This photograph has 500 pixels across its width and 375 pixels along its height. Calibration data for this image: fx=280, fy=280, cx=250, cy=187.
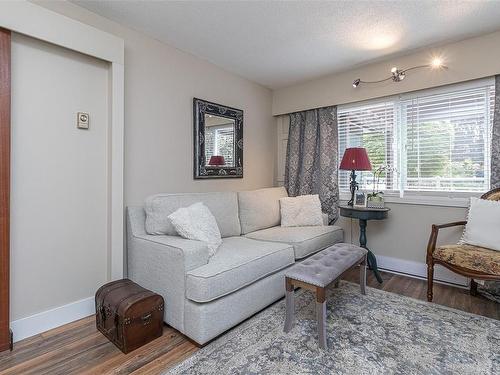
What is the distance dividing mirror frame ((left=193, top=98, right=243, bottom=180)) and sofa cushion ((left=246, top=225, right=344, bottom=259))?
0.84 metres

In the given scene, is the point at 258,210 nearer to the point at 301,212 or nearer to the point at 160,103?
the point at 301,212

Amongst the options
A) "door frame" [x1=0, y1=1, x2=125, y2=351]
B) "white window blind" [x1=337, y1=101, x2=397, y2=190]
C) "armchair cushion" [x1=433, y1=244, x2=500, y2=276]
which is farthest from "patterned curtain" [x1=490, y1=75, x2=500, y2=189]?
"door frame" [x1=0, y1=1, x2=125, y2=351]

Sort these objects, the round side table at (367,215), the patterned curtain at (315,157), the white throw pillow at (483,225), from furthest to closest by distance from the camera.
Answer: the patterned curtain at (315,157) → the round side table at (367,215) → the white throw pillow at (483,225)

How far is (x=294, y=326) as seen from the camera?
2049 mm

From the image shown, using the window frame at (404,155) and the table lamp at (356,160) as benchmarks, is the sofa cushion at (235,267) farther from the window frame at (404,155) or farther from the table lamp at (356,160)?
the window frame at (404,155)

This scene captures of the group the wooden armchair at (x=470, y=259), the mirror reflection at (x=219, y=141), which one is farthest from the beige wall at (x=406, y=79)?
the wooden armchair at (x=470, y=259)

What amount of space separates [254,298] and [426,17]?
2.66 metres

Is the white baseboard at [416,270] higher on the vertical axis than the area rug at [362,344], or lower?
higher

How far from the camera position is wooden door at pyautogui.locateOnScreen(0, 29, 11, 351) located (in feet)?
5.78

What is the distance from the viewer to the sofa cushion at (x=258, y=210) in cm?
316

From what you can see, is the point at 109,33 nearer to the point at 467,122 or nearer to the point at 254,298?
the point at 254,298

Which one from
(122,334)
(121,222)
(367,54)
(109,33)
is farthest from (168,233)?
(367,54)

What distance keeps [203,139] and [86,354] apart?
7.03 feet

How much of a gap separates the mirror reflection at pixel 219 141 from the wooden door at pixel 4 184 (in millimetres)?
1731
